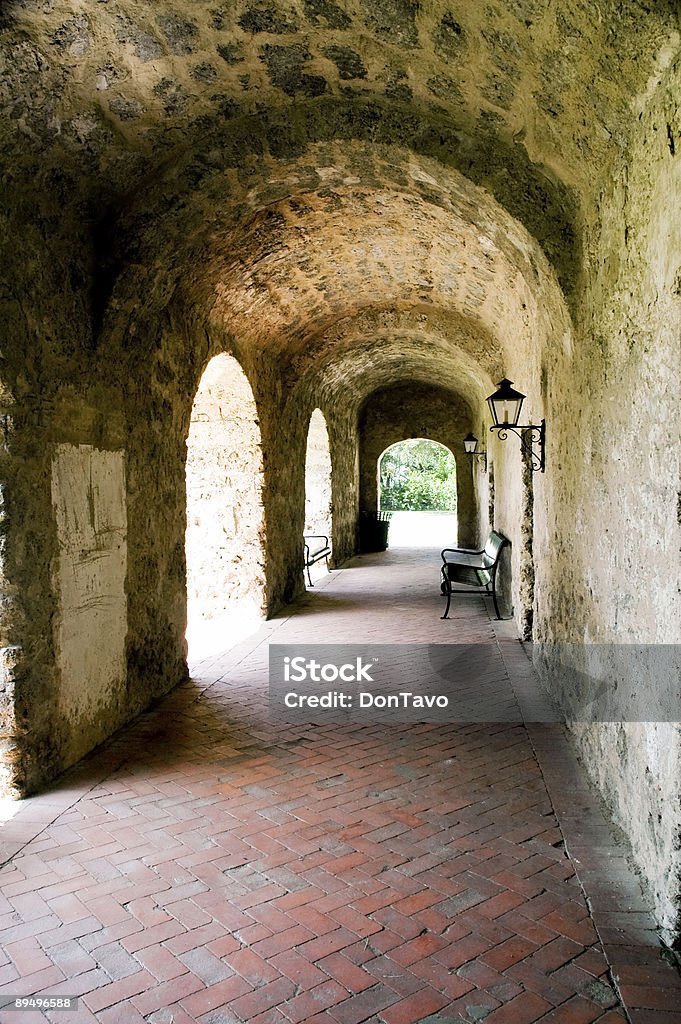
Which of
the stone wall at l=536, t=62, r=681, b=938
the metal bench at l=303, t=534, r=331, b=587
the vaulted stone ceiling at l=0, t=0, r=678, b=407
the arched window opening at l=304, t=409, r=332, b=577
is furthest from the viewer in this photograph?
the arched window opening at l=304, t=409, r=332, b=577

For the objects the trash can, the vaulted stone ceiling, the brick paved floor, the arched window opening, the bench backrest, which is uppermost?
the vaulted stone ceiling

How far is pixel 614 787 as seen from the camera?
3471 millimetres

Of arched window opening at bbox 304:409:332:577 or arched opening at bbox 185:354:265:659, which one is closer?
arched opening at bbox 185:354:265:659

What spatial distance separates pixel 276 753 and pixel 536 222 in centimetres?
352

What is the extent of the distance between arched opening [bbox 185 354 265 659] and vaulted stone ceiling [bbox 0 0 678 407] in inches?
81.3

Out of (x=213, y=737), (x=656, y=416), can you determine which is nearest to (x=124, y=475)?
(x=213, y=737)

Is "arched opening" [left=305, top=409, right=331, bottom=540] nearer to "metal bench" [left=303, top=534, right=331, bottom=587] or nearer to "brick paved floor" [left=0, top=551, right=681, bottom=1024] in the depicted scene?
"metal bench" [left=303, top=534, right=331, bottom=587]

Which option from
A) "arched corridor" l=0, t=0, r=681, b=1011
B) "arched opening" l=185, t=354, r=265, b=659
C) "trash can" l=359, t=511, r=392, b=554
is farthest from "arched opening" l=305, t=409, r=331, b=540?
"arched corridor" l=0, t=0, r=681, b=1011

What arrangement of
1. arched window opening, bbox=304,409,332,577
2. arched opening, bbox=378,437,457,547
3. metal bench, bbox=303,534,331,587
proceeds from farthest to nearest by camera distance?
arched opening, bbox=378,437,457,547 < arched window opening, bbox=304,409,332,577 < metal bench, bbox=303,534,331,587

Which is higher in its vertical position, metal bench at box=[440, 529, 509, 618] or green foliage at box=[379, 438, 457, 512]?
green foliage at box=[379, 438, 457, 512]

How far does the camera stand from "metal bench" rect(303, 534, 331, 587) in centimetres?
1117

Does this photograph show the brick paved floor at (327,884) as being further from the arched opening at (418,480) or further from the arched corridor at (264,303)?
the arched opening at (418,480)

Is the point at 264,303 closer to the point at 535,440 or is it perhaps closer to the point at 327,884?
the point at 535,440

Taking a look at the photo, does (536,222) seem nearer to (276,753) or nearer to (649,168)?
(649,168)
